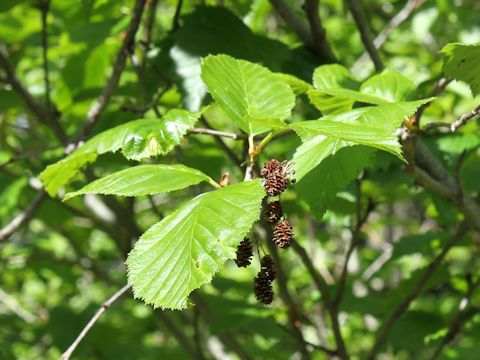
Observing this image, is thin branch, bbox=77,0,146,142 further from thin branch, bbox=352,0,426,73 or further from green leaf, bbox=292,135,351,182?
thin branch, bbox=352,0,426,73

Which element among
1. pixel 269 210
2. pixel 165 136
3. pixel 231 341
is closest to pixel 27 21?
pixel 231 341

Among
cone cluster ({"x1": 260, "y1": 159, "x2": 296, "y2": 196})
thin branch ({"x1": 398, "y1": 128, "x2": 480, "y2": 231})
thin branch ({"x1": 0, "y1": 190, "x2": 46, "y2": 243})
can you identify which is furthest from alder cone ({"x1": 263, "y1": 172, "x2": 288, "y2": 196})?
thin branch ({"x1": 0, "y1": 190, "x2": 46, "y2": 243})

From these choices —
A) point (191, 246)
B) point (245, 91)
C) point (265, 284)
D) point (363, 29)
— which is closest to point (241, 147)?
point (363, 29)

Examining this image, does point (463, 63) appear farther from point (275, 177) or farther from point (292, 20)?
point (292, 20)

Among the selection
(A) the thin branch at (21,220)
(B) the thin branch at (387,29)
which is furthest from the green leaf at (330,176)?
(B) the thin branch at (387,29)

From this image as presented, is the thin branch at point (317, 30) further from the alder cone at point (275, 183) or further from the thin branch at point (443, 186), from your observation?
the alder cone at point (275, 183)

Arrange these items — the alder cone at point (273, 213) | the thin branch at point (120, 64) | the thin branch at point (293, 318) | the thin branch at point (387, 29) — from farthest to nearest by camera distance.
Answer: the thin branch at point (387, 29), the thin branch at point (293, 318), the thin branch at point (120, 64), the alder cone at point (273, 213)

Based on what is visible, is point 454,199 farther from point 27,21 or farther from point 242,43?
point 27,21

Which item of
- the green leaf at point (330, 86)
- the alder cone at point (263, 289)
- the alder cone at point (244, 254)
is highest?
the green leaf at point (330, 86)
